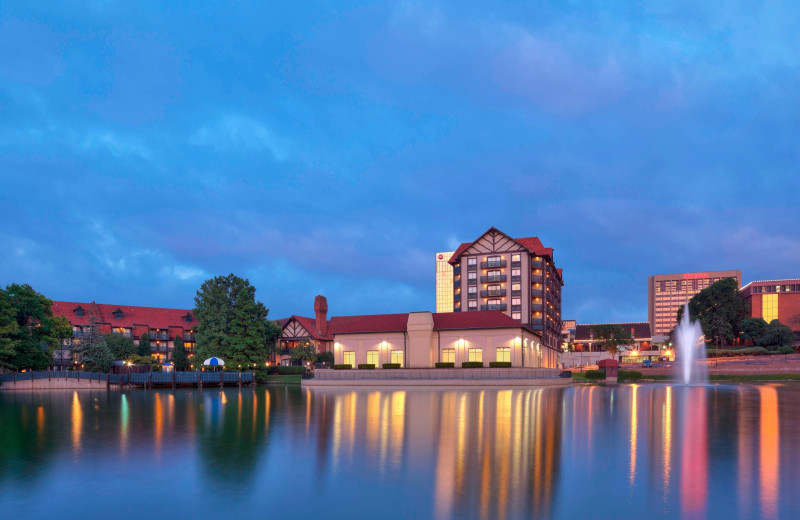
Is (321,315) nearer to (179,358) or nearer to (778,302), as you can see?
(179,358)

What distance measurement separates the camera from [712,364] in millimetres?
76312

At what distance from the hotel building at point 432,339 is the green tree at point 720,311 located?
1549 inches

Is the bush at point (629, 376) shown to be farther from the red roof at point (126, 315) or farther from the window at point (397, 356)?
the red roof at point (126, 315)

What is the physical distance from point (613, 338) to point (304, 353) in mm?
73957

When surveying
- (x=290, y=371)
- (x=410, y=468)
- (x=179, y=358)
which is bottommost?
(x=290, y=371)

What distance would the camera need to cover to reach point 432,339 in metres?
71.6

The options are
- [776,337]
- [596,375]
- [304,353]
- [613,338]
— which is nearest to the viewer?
[596,375]

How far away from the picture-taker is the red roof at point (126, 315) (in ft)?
320

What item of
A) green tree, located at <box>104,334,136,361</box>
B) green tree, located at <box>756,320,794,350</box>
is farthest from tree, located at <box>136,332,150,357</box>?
green tree, located at <box>756,320,794,350</box>

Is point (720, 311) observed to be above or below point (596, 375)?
above

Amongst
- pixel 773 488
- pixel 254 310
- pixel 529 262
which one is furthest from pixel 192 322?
pixel 773 488

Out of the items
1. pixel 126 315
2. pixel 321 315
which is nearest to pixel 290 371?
pixel 321 315

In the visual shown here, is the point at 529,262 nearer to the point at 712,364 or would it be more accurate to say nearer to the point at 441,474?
the point at 712,364

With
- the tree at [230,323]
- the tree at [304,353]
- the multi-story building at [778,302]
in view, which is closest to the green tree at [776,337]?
the multi-story building at [778,302]
